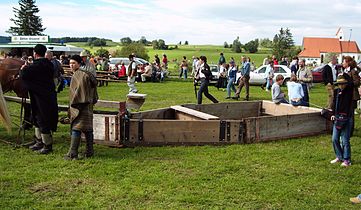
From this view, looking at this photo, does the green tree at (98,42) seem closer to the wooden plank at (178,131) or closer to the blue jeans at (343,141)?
the wooden plank at (178,131)

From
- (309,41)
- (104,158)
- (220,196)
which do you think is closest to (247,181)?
(220,196)

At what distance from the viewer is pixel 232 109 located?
38.3 feet

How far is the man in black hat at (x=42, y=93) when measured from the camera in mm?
7727

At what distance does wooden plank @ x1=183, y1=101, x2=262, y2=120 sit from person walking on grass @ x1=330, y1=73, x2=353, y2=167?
13.4ft

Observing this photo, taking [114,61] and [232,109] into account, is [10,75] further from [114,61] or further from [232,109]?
[114,61]

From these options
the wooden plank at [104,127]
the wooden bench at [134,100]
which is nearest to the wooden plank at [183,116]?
the wooden bench at [134,100]

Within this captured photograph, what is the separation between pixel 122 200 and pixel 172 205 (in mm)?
678

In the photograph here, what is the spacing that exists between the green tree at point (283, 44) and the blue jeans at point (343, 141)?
67.3 metres

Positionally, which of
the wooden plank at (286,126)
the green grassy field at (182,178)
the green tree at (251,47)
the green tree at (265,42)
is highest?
the green tree at (265,42)

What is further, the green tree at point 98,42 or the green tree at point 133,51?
the green tree at point 98,42

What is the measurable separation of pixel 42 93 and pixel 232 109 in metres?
5.54

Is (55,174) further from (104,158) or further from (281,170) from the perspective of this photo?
(281,170)

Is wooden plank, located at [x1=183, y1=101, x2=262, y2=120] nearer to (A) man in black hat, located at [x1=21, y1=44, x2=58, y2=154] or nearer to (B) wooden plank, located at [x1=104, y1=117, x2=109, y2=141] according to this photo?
(B) wooden plank, located at [x1=104, y1=117, x2=109, y2=141]

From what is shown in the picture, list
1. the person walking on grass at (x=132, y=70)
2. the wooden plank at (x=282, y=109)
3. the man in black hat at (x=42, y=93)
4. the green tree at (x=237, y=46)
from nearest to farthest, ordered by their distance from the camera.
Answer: the man in black hat at (x=42, y=93), the wooden plank at (x=282, y=109), the person walking on grass at (x=132, y=70), the green tree at (x=237, y=46)
